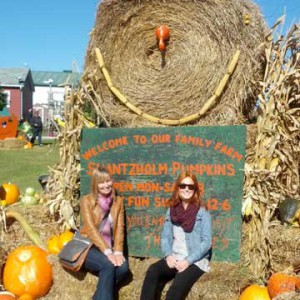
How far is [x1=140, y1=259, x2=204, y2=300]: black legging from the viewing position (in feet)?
12.4

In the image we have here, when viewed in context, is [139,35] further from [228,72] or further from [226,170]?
[226,170]

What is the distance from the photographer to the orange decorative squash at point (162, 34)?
16.0 ft

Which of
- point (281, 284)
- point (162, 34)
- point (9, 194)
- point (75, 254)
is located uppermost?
point (162, 34)

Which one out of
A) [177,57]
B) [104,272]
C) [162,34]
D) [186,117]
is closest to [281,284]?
[104,272]

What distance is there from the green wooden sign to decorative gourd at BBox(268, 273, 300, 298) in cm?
51

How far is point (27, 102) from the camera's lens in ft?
153

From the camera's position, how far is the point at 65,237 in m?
4.84

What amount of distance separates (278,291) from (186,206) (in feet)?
3.23

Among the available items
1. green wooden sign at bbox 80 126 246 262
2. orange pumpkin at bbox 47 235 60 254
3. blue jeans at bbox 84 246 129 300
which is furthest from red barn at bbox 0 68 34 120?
blue jeans at bbox 84 246 129 300

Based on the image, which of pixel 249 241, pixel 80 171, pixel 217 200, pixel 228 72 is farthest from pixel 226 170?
pixel 80 171

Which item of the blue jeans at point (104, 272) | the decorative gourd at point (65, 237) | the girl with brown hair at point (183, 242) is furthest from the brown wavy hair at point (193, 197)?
the decorative gourd at point (65, 237)

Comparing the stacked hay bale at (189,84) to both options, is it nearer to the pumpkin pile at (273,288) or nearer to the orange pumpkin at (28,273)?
the pumpkin pile at (273,288)

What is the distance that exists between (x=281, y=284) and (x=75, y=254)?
166cm

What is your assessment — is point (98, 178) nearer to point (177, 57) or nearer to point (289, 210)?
point (177, 57)
